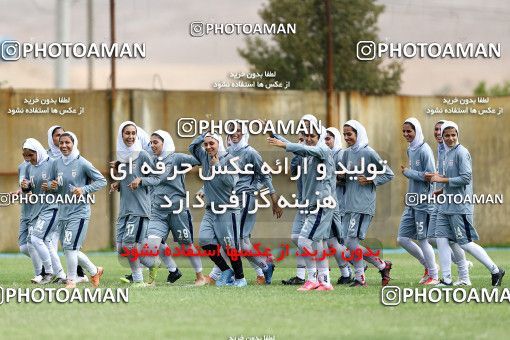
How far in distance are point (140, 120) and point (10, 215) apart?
370 cm

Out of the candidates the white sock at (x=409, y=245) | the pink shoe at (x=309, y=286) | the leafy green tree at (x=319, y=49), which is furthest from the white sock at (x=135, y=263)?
the leafy green tree at (x=319, y=49)

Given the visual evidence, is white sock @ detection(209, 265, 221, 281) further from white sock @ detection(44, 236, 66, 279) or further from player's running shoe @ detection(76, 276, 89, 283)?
white sock @ detection(44, 236, 66, 279)

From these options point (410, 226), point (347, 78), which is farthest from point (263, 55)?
point (410, 226)

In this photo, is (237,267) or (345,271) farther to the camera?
(345,271)

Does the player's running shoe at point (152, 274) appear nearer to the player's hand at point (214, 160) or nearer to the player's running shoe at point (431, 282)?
the player's hand at point (214, 160)

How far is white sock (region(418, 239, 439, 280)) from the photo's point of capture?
60.5ft

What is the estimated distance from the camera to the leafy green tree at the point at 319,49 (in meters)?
41.5

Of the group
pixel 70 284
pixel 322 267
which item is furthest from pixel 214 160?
pixel 70 284

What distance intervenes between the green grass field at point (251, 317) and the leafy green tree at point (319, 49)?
2443 centimetres

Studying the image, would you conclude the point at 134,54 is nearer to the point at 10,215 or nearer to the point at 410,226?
the point at 10,215

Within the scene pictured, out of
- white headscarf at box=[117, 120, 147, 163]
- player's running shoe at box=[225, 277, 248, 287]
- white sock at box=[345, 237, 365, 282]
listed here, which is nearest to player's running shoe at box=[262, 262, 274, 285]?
player's running shoe at box=[225, 277, 248, 287]

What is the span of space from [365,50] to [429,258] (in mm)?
16386

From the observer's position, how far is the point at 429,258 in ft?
60.8

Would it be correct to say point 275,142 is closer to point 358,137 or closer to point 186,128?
point 358,137
